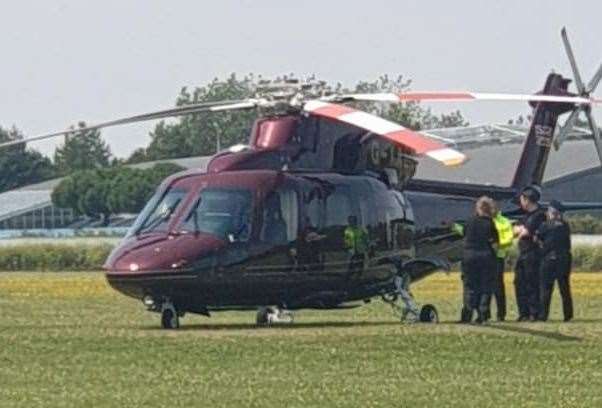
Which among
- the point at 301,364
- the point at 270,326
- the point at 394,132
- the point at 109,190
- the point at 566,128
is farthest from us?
the point at 109,190

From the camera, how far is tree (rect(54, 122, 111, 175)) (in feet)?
548

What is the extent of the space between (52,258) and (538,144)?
39727 mm

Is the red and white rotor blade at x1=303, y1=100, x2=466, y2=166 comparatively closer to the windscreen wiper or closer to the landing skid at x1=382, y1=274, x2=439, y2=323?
the windscreen wiper

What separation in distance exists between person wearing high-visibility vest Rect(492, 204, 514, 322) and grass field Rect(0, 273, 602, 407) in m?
0.79

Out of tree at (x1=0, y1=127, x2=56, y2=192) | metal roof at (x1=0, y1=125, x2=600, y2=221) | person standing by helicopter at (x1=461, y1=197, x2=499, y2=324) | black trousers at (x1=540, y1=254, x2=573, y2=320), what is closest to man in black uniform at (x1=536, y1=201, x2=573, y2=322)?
black trousers at (x1=540, y1=254, x2=573, y2=320)

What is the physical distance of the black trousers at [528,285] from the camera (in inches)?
1068

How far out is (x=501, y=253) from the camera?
26.5 metres

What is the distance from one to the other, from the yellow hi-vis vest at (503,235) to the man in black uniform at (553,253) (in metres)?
0.39

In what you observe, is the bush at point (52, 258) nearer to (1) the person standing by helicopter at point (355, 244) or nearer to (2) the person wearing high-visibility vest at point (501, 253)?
(2) the person wearing high-visibility vest at point (501, 253)

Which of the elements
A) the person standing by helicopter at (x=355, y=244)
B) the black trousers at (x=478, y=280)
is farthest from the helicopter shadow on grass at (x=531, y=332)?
the person standing by helicopter at (x=355, y=244)

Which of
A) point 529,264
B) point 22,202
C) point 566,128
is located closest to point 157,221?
point 529,264

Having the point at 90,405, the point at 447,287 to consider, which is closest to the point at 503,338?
the point at 90,405

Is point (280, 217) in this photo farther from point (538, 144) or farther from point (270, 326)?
point (538, 144)

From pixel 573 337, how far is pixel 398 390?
18.8 ft
